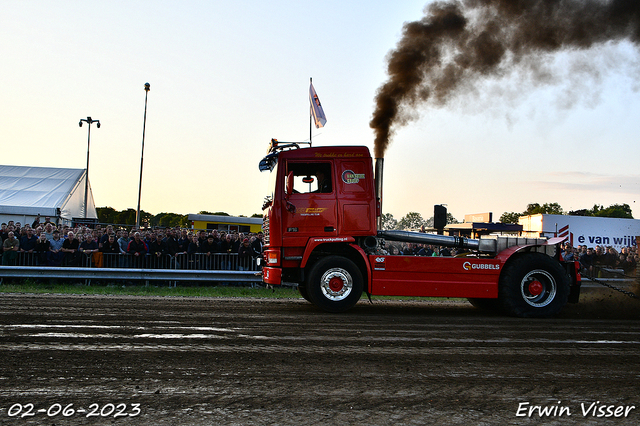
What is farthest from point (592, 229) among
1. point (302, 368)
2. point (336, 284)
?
point (302, 368)

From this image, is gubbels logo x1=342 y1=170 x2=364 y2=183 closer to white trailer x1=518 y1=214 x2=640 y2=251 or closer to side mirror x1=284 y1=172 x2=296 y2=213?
side mirror x1=284 y1=172 x2=296 y2=213

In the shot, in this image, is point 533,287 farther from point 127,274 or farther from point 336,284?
point 127,274

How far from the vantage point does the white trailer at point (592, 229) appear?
29.2m

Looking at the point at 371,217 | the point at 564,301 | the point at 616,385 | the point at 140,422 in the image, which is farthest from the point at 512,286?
the point at 140,422

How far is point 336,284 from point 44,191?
28008 mm

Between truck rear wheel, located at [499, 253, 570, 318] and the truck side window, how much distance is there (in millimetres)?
3762

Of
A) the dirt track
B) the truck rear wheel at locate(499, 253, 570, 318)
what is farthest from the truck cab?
the truck rear wheel at locate(499, 253, 570, 318)

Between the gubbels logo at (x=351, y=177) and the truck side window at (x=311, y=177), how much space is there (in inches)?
11.1

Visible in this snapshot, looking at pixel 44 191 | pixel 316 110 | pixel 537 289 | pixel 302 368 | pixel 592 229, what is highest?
pixel 316 110

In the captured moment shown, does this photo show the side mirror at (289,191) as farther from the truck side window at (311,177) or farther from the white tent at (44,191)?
the white tent at (44,191)

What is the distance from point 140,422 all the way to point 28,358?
2226mm

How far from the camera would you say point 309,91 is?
620 inches

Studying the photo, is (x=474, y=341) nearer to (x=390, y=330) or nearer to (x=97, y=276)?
(x=390, y=330)

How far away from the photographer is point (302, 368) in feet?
16.3
